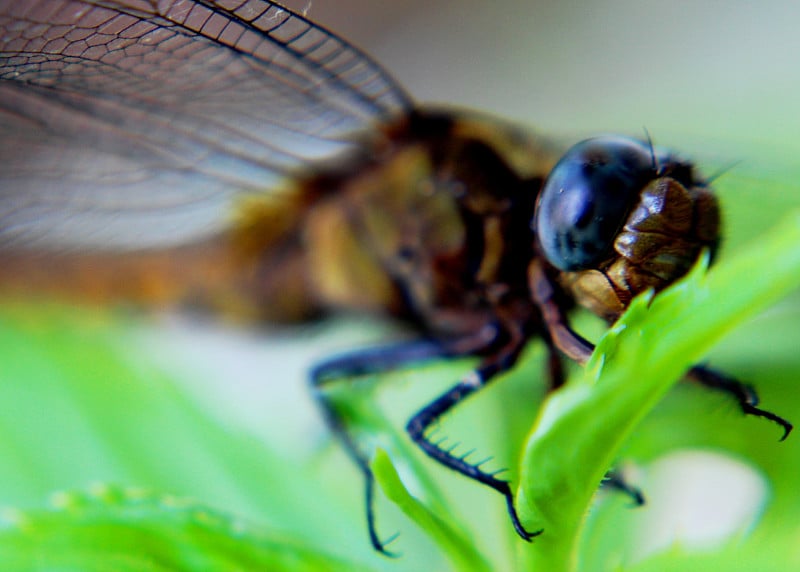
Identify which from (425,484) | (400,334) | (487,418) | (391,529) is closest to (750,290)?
(425,484)

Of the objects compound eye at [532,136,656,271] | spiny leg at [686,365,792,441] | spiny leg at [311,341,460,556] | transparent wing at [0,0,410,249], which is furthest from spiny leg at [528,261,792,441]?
transparent wing at [0,0,410,249]

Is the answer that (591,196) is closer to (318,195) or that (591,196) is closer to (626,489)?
(626,489)

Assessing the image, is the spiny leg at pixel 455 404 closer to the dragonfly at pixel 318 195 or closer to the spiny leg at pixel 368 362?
the dragonfly at pixel 318 195

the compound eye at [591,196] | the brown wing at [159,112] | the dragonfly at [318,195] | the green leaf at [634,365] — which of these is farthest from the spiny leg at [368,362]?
the green leaf at [634,365]

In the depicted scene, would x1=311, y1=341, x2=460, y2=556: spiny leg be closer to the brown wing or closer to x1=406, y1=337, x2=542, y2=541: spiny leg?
x1=406, y1=337, x2=542, y2=541: spiny leg

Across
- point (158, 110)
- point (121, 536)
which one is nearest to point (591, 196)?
point (121, 536)

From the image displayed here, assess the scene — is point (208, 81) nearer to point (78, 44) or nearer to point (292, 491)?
point (78, 44)

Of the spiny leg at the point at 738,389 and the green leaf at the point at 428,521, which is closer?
the green leaf at the point at 428,521
